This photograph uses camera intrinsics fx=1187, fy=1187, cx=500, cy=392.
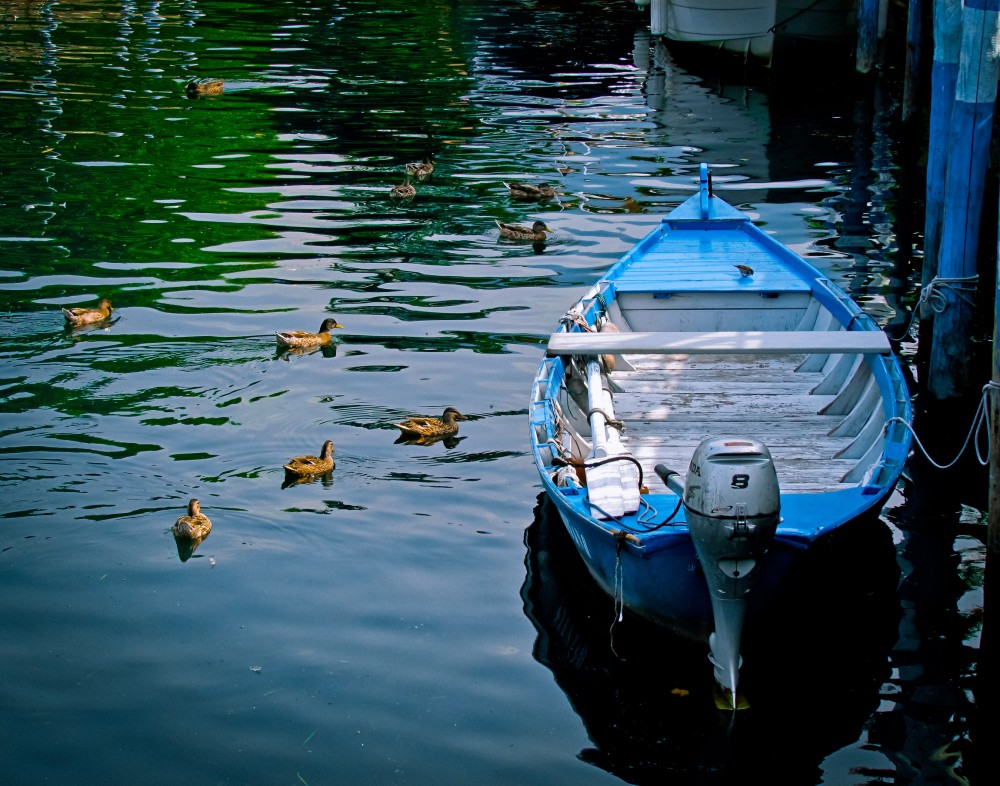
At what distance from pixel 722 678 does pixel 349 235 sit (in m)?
10.7

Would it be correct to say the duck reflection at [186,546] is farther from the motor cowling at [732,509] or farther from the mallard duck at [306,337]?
the motor cowling at [732,509]

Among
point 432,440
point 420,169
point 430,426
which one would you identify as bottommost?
point 432,440

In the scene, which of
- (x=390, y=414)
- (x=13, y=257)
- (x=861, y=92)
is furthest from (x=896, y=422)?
(x=861, y=92)

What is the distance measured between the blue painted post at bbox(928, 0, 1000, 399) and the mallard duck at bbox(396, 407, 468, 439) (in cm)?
431

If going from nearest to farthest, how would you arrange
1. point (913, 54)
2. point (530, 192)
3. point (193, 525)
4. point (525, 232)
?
point (193, 525)
point (525, 232)
point (530, 192)
point (913, 54)

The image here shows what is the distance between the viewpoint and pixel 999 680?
7137mm

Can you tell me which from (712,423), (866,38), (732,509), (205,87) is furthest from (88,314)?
(866,38)

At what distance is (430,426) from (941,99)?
5.96 meters

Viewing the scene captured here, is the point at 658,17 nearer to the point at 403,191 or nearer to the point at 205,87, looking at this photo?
the point at 205,87

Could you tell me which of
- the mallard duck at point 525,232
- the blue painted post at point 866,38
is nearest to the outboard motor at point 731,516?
the mallard duck at point 525,232

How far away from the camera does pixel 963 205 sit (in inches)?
399

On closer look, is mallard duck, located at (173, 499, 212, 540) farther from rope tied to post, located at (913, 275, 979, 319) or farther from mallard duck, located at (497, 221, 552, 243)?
mallard duck, located at (497, 221, 552, 243)

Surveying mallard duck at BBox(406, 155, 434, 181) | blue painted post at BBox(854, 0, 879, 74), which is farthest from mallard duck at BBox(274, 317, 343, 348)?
blue painted post at BBox(854, 0, 879, 74)

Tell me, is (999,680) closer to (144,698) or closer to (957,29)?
(144,698)
